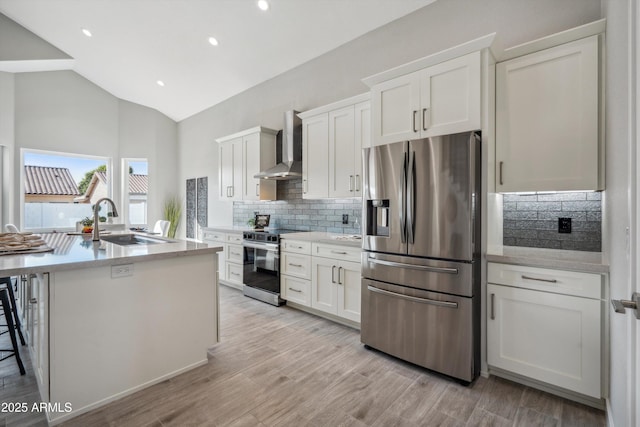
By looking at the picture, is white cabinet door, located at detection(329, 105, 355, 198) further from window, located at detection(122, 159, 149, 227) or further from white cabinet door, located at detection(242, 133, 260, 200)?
window, located at detection(122, 159, 149, 227)

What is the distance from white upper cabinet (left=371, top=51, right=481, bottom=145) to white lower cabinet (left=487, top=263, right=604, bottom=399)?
1.15m

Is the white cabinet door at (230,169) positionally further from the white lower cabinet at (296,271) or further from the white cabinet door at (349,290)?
the white cabinet door at (349,290)

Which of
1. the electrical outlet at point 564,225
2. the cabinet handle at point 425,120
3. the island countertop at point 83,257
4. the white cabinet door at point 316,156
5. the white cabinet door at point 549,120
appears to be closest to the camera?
the island countertop at point 83,257

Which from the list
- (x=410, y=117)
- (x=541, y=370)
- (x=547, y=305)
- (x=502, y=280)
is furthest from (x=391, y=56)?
(x=541, y=370)

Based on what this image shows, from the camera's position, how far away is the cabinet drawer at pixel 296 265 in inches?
137

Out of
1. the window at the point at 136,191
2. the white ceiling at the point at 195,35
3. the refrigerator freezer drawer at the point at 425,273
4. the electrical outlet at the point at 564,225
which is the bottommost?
the refrigerator freezer drawer at the point at 425,273

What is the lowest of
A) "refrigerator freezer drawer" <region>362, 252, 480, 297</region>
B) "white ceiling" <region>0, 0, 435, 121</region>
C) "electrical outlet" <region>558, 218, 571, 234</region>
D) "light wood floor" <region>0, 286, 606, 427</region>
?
"light wood floor" <region>0, 286, 606, 427</region>

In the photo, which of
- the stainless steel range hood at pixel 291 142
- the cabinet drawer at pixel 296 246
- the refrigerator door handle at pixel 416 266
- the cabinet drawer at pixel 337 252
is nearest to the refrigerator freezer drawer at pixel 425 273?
the refrigerator door handle at pixel 416 266

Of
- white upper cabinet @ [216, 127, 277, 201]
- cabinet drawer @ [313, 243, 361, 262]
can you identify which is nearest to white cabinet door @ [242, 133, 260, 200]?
white upper cabinet @ [216, 127, 277, 201]

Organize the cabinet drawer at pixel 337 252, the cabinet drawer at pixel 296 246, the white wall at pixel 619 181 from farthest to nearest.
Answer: the cabinet drawer at pixel 296 246 < the cabinet drawer at pixel 337 252 < the white wall at pixel 619 181

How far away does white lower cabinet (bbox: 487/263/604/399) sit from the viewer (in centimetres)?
181

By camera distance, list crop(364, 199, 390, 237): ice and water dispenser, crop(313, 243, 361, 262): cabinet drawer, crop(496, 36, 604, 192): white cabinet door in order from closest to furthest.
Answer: crop(496, 36, 604, 192): white cabinet door < crop(364, 199, 390, 237): ice and water dispenser < crop(313, 243, 361, 262): cabinet drawer

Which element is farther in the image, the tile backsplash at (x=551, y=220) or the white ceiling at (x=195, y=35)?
the white ceiling at (x=195, y=35)

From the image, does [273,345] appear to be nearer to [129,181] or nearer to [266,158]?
[266,158]
